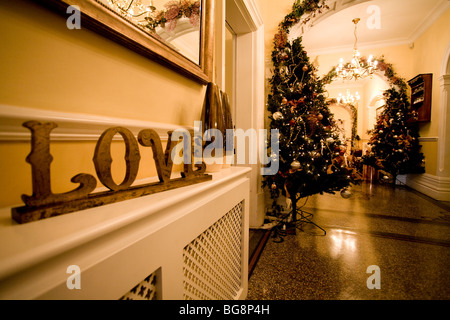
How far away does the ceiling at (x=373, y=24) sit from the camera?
4148 millimetres

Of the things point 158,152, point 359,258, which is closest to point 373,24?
point 359,258

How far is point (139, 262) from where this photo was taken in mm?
518

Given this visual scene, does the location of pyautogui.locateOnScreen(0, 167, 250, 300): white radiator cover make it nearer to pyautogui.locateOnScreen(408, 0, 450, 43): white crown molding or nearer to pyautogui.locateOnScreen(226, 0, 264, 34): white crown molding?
pyautogui.locateOnScreen(226, 0, 264, 34): white crown molding

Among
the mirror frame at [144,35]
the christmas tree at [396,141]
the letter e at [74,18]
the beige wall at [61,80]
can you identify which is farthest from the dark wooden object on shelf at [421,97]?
the letter e at [74,18]

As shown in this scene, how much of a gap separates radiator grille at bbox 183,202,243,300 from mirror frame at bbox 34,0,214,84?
0.81 meters

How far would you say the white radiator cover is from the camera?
0.32m

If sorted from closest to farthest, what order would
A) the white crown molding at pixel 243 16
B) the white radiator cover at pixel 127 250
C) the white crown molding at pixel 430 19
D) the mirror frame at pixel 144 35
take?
the white radiator cover at pixel 127 250 → the mirror frame at pixel 144 35 → the white crown molding at pixel 243 16 → the white crown molding at pixel 430 19

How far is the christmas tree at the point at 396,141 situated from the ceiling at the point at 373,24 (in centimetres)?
144

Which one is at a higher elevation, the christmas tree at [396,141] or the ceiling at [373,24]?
the ceiling at [373,24]

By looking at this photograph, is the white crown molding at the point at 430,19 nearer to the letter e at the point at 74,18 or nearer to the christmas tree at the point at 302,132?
the christmas tree at the point at 302,132

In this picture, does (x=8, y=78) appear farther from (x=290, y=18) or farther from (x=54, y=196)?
(x=290, y=18)

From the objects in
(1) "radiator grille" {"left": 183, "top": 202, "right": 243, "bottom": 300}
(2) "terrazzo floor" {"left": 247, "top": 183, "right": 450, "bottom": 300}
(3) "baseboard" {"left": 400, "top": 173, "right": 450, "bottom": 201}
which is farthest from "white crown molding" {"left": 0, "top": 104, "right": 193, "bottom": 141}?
(3) "baseboard" {"left": 400, "top": 173, "right": 450, "bottom": 201}
